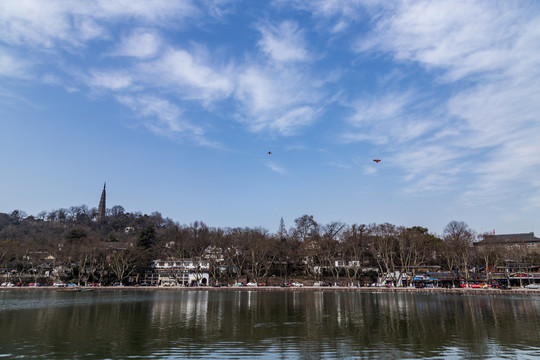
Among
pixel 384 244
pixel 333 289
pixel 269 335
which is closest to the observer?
pixel 269 335

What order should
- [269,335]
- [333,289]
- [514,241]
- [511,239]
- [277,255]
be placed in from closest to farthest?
[269,335] < [333,289] < [277,255] < [514,241] < [511,239]

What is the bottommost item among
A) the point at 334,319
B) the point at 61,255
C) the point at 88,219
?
the point at 334,319

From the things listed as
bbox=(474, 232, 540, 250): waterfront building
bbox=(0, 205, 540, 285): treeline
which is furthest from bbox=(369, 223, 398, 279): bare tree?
bbox=(474, 232, 540, 250): waterfront building

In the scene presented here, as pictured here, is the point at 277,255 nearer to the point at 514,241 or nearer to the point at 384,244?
the point at 384,244

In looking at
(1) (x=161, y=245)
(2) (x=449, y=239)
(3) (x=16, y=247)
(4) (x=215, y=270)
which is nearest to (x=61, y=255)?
(3) (x=16, y=247)

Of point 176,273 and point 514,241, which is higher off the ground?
point 514,241

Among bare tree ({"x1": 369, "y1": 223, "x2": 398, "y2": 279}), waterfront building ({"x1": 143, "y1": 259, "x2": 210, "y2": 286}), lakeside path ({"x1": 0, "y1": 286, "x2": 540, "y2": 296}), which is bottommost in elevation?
lakeside path ({"x1": 0, "y1": 286, "x2": 540, "y2": 296})

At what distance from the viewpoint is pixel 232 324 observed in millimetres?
27375

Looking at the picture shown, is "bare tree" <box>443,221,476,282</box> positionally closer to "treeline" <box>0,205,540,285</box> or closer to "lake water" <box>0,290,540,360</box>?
"treeline" <box>0,205,540,285</box>

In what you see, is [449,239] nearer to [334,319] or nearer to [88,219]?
[334,319]

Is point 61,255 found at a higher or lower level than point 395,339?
higher

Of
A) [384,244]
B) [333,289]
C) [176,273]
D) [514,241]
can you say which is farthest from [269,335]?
[514,241]

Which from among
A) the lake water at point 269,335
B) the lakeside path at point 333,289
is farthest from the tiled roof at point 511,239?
the lake water at point 269,335

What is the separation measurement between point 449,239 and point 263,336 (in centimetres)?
7994
